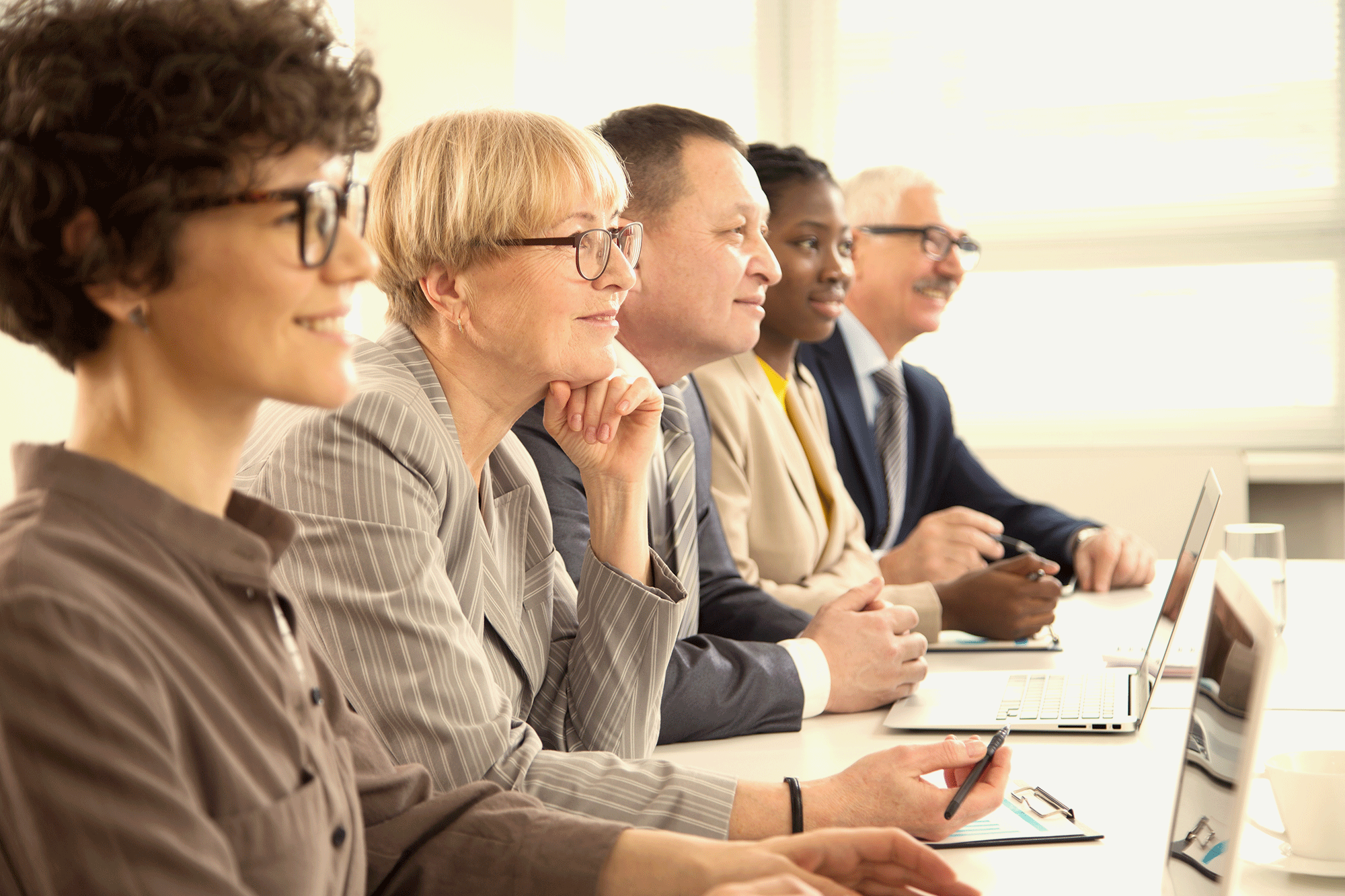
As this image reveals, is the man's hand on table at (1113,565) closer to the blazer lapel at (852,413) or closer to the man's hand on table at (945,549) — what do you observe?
the man's hand on table at (945,549)

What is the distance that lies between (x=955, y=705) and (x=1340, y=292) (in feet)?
11.0

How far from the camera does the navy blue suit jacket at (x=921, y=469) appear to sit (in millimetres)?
2908

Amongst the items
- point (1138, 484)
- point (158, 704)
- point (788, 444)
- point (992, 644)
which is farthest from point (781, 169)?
point (158, 704)

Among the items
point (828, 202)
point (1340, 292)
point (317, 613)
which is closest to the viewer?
point (317, 613)

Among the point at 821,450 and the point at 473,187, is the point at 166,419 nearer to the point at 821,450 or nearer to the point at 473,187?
the point at 473,187

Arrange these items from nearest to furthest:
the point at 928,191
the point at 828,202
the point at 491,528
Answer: the point at 491,528, the point at 828,202, the point at 928,191

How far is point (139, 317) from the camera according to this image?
76 cm

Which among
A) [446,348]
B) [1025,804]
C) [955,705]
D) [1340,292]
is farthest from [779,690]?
[1340,292]

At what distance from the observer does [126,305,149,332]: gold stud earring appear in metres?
0.76

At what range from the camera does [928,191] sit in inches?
133

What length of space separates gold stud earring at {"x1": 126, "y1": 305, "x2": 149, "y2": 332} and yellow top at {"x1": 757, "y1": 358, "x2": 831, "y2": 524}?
76.6 inches

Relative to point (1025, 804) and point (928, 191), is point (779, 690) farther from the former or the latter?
point (928, 191)

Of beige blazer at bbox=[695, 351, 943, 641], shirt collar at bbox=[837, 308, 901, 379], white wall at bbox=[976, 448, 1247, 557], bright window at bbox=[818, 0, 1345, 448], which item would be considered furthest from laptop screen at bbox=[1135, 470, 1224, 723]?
bright window at bbox=[818, 0, 1345, 448]

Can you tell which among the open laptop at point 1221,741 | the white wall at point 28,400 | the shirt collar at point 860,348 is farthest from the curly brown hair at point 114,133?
A: the shirt collar at point 860,348
